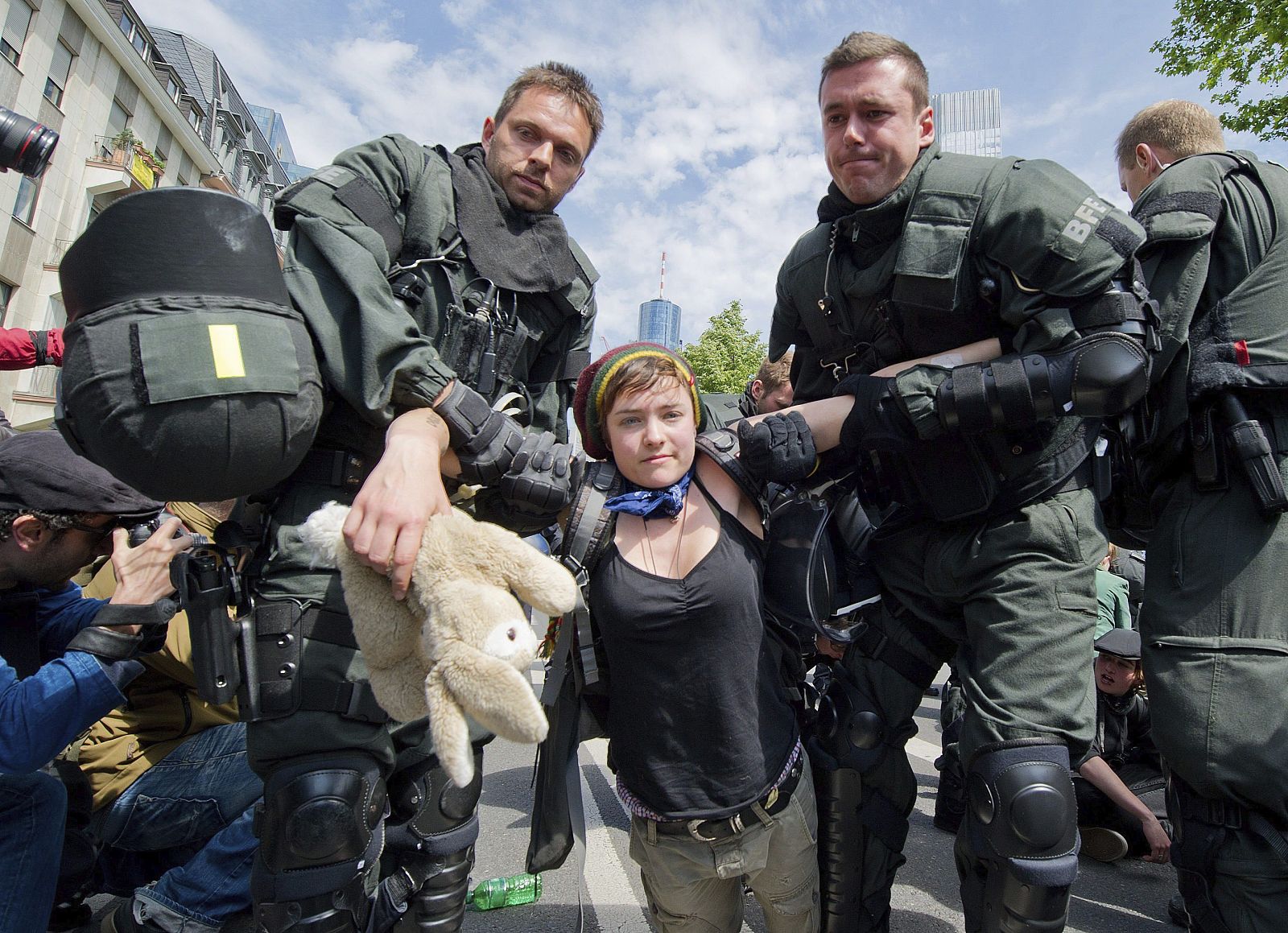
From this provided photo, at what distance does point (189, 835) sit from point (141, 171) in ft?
78.5

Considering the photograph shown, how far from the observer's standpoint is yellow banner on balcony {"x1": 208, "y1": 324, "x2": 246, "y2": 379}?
130 centimetres

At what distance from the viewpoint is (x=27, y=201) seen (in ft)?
57.3

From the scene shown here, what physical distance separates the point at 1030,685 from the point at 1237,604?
504 mm

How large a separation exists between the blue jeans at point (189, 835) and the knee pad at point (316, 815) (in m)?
0.67

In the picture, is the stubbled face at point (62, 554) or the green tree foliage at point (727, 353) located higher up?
the green tree foliage at point (727, 353)

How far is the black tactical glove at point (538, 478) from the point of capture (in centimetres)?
167

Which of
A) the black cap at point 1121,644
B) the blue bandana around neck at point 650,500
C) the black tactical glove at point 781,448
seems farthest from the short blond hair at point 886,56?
the black cap at point 1121,644

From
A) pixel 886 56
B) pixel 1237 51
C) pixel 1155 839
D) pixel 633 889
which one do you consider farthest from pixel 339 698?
pixel 1237 51

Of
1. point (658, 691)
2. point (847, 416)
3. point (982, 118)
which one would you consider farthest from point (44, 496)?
point (982, 118)

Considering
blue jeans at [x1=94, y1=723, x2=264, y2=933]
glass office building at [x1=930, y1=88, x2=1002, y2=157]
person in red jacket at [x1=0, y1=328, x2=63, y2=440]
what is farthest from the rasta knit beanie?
glass office building at [x1=930, y1=88, x2=1002, y2=157]

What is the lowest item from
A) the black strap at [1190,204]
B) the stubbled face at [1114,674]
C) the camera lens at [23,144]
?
the stubbled face at [1114,674]

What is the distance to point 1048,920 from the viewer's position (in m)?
1.59

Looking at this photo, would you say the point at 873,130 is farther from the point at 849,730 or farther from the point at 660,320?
the point at 660,320

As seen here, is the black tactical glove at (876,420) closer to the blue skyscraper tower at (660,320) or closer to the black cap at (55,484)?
the black cap at (55,484)
